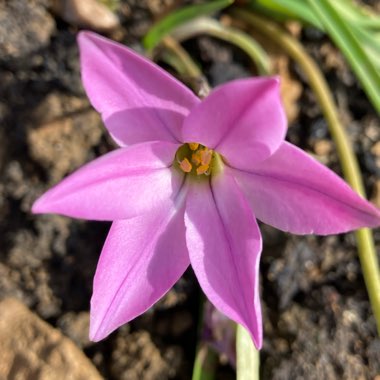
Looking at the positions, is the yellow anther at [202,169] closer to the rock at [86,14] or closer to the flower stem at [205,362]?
the flower stem at [205,362]

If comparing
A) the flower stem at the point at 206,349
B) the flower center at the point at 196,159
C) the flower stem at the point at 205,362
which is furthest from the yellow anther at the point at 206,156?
the flower stem at the point at 205,362

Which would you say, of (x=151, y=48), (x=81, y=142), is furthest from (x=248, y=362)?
(x=151, y=48)

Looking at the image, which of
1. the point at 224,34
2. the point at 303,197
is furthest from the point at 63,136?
the point at 303,197

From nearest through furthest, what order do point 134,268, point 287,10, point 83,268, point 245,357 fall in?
point 134,268
point 245,357
point 83,268
point 287,10

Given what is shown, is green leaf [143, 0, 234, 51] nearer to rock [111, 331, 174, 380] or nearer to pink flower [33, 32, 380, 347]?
pink flower [33, 32, 380, 347]

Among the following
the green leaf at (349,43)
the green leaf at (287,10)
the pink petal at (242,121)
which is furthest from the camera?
the green leaf at (287,10)

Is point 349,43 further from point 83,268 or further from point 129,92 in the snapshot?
point 83,268
